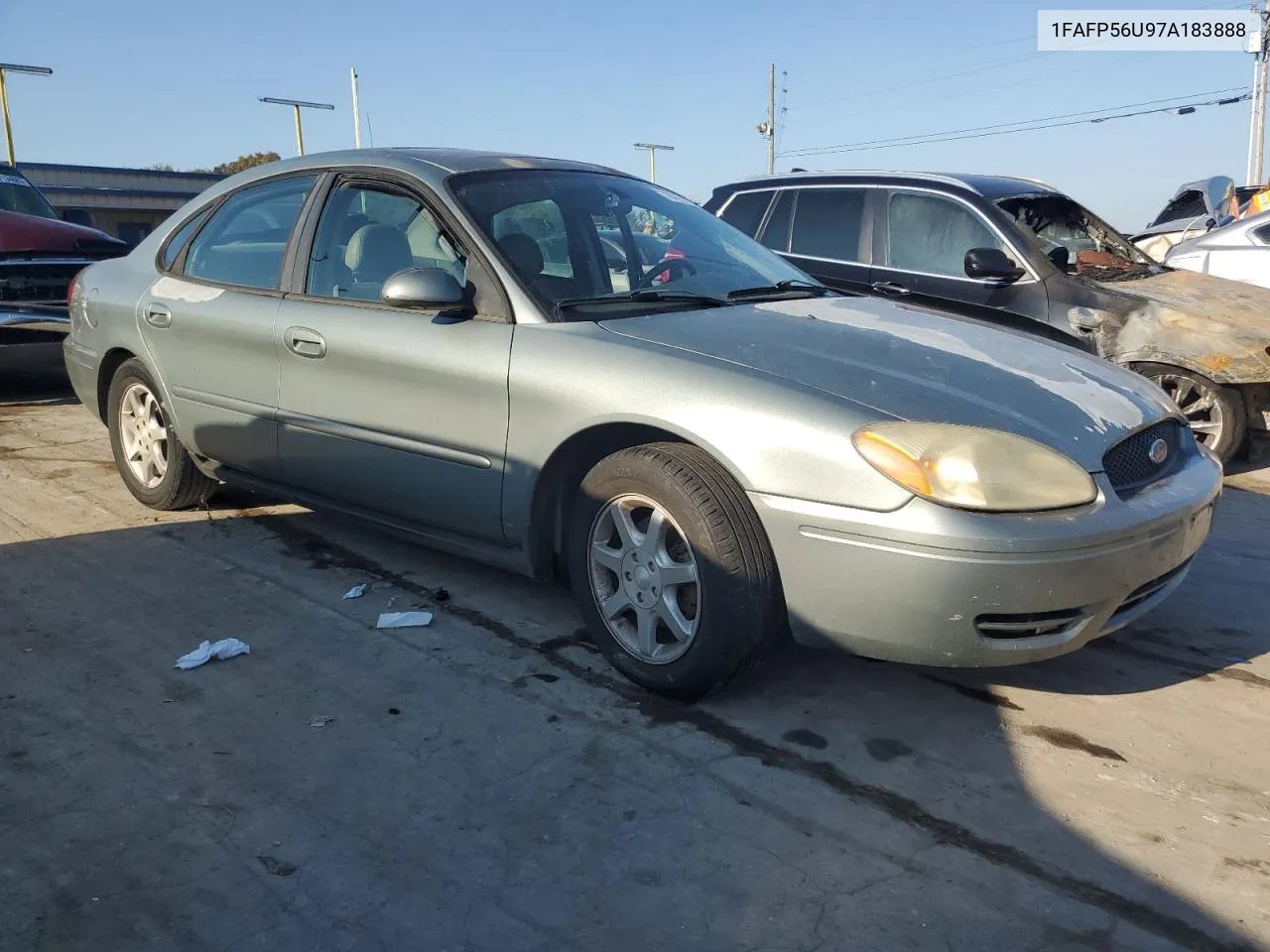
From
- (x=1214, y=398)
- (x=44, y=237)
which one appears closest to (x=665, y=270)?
(x=1214, y=398)

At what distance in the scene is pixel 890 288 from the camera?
6402 millimetres

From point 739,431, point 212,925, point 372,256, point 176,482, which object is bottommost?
point 212,925

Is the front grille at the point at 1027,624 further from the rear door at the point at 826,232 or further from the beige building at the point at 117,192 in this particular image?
the beige building at the point at 117,192

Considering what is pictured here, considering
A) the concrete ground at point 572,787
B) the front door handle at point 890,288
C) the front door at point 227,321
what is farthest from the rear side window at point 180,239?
the front door handle at point 890,288

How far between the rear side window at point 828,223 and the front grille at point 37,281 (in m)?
5.82

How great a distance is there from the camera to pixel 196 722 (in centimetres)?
312

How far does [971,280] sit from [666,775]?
4.35m

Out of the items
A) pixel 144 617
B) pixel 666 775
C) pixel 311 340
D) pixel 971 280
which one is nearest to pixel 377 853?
pixel 666 775

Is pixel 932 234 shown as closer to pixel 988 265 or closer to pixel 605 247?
pixel 988 265

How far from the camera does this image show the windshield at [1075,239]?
21.0ft

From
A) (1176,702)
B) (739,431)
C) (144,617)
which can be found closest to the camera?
(739,431)

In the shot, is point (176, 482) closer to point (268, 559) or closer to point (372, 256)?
point (268, 559)

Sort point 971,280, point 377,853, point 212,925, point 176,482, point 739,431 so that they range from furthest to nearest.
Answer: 1. point 971,280
2. point 176,482
3. point 739,431
4. point 377,853
5. point 212,925

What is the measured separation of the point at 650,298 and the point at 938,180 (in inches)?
138
